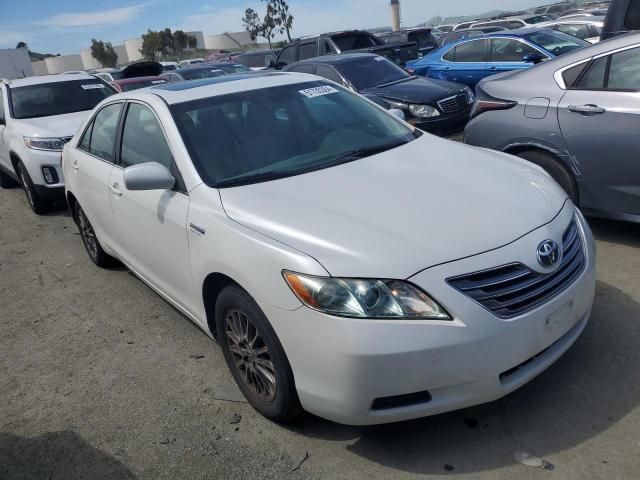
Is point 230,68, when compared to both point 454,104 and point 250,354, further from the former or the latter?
point 250,354

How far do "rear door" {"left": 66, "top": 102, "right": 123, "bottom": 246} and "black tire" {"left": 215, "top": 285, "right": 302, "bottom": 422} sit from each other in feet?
5.80

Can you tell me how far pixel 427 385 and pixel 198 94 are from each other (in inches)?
94.6

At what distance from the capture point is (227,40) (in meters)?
90.7

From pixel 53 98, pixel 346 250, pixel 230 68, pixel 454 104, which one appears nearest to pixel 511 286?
pixel 346 250

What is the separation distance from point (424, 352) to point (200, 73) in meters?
12.3

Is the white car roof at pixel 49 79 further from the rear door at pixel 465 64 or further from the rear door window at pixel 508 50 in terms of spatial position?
the rear door window at pixel 508 50

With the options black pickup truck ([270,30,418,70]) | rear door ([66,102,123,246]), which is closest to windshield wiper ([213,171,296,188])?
rear door ([66,102,123,246])

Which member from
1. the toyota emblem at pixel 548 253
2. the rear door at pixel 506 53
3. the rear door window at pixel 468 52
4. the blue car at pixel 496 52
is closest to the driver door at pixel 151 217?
the toyota emblem at pixel 548 253

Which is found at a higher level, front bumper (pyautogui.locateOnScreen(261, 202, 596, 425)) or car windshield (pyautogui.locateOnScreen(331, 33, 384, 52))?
car windshield (pyautogui.locateOnScreen(331, 33, 384, 52))

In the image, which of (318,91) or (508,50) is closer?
(318,91)

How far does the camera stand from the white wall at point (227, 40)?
293ft

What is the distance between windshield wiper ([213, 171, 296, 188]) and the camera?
3096 mm

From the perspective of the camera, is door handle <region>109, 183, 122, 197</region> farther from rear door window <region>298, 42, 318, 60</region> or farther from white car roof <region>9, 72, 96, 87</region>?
rear door window <region>298, 42, 318, 60</region>

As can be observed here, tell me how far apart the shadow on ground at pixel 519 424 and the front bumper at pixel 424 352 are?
30 cm
